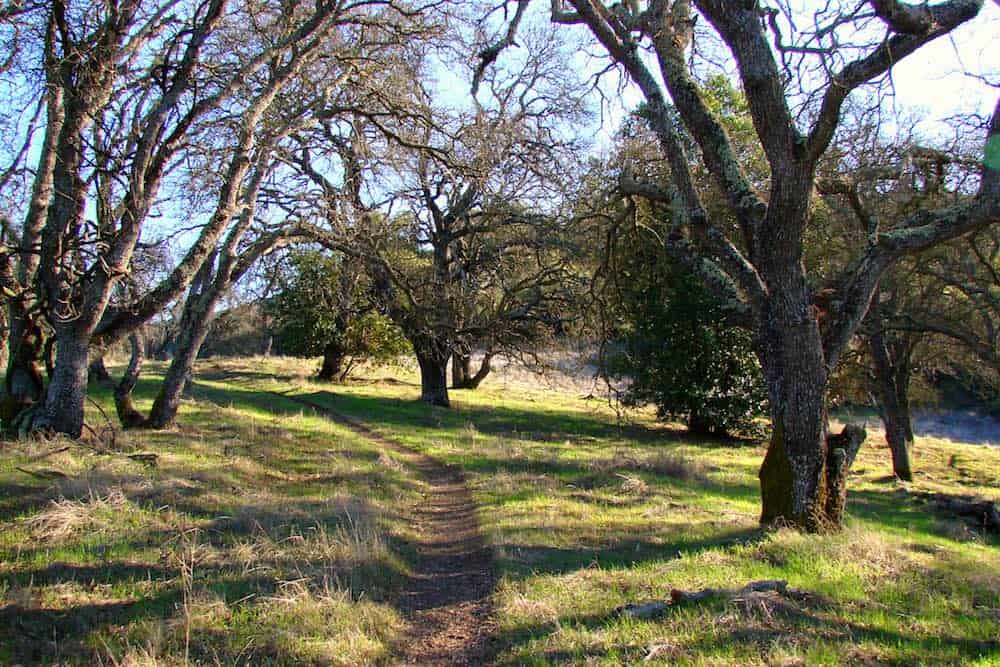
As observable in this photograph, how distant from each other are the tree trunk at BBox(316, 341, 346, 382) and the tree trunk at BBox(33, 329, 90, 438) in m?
22.8

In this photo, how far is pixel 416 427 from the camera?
62.3 feet

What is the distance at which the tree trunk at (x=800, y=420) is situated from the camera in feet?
24.2

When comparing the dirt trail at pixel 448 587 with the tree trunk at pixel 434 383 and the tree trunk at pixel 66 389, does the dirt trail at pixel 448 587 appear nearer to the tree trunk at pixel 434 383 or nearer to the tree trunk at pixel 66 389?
the tree trunk at pixel 66 389

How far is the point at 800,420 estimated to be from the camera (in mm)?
7406

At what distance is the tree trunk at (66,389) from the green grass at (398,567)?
1.00 m

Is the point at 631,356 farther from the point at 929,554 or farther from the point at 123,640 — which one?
the point at 123,640

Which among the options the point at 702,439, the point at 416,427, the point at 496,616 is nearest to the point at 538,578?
the point at 496,616

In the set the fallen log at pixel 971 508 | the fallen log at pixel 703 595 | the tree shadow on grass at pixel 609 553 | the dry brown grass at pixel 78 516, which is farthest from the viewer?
the fallen log at pixel 971 508

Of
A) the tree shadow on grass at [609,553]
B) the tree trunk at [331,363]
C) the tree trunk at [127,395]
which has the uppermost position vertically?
the tree trunk at [331,363]

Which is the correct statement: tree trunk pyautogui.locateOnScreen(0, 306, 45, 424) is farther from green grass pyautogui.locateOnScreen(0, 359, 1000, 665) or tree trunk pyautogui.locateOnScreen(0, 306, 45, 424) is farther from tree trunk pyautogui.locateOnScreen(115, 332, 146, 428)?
tree trunk pyautogui.locateOnScreen(115, 332, 146, 428)

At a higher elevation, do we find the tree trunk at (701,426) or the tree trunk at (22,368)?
the tree trunk at (22,368)

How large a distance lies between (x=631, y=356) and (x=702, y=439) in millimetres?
4824

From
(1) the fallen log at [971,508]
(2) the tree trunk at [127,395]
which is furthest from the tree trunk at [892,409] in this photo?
(2) the tree trunk at [127,395]

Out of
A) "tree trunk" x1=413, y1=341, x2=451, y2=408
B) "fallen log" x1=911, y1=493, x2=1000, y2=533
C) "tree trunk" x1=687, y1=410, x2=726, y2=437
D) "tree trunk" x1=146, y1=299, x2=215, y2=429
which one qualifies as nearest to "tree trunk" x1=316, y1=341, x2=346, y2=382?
"tree trunk" x1=413, y1=341, x2=451, y2=408
